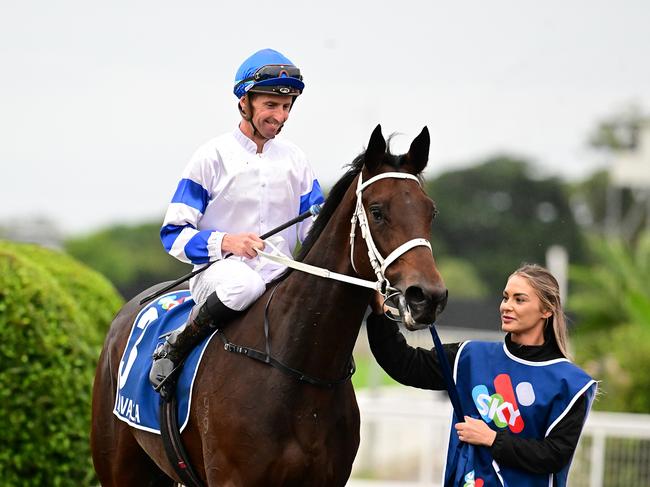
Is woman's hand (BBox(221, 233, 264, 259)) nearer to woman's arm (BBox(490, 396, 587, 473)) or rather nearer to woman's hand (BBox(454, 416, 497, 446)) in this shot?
woman's hand (BBox(454, 416, 497, 446))

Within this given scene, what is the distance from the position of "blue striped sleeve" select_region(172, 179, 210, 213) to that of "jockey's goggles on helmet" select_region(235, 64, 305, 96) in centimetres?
45

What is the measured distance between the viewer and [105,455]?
538 cm

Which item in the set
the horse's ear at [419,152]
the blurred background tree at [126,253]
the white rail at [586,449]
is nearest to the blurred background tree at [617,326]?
the white rail at [586,449]

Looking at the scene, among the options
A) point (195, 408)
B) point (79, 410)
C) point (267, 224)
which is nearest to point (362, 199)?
point (267, 224)

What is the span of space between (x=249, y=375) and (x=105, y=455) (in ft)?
5.07

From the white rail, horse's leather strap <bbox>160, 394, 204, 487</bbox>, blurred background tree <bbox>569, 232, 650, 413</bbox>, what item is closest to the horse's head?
horse's leather strap <bbox>160, 394, 204, 487</bbox>

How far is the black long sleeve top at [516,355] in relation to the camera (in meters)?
3.79

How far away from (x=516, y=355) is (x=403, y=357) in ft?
1.58

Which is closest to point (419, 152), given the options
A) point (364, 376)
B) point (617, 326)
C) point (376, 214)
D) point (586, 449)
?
point (376, 214)

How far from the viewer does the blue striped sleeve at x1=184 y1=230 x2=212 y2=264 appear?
4406 millimetres

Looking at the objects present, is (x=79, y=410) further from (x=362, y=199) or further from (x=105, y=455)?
(x=362, y=199)

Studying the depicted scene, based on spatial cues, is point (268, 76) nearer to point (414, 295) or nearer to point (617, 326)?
point (414, 295)

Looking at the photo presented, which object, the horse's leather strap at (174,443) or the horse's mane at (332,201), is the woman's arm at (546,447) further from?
the horse's leather strap at (174,443)

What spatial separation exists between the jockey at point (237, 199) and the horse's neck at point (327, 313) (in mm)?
281
